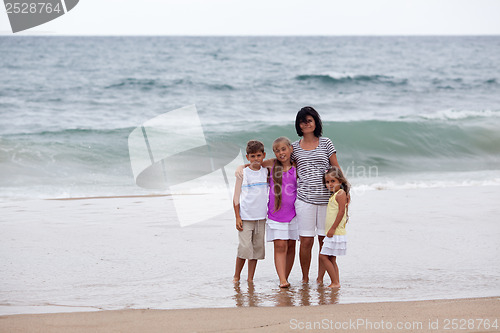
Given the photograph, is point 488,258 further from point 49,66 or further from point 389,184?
point 49,66

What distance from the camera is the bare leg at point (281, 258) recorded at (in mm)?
4629

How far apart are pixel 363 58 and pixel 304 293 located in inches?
1509

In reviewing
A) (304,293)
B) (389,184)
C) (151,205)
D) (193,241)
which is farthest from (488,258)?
(389,184)

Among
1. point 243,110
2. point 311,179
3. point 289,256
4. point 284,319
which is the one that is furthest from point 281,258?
point 243,110

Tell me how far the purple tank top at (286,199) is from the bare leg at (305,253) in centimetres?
21

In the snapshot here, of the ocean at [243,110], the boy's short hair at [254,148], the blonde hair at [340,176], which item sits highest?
the boy's short hair at [254,148]

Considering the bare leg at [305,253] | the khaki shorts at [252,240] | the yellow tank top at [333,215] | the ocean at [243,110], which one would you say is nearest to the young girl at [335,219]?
the yellow tank top at [333,215]

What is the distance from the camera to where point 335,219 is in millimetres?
4617

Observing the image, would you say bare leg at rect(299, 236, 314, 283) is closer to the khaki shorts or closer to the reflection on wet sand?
the reflection on wet sand

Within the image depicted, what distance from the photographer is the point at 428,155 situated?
1497 centimetres

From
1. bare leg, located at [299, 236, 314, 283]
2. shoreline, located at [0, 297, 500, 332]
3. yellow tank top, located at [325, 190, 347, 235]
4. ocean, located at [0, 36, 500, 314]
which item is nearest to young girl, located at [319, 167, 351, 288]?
yellow tank top, located at [325, 190, 347, 235]

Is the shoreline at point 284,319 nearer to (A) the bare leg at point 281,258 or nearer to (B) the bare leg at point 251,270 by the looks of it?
(A) the bare leg at point 281,258

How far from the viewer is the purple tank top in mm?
4754

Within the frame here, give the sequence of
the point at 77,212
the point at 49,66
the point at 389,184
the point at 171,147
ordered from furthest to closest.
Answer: the point at 49,66 → the point at 171,147 → the point at 389,184 → the point at 77,212
